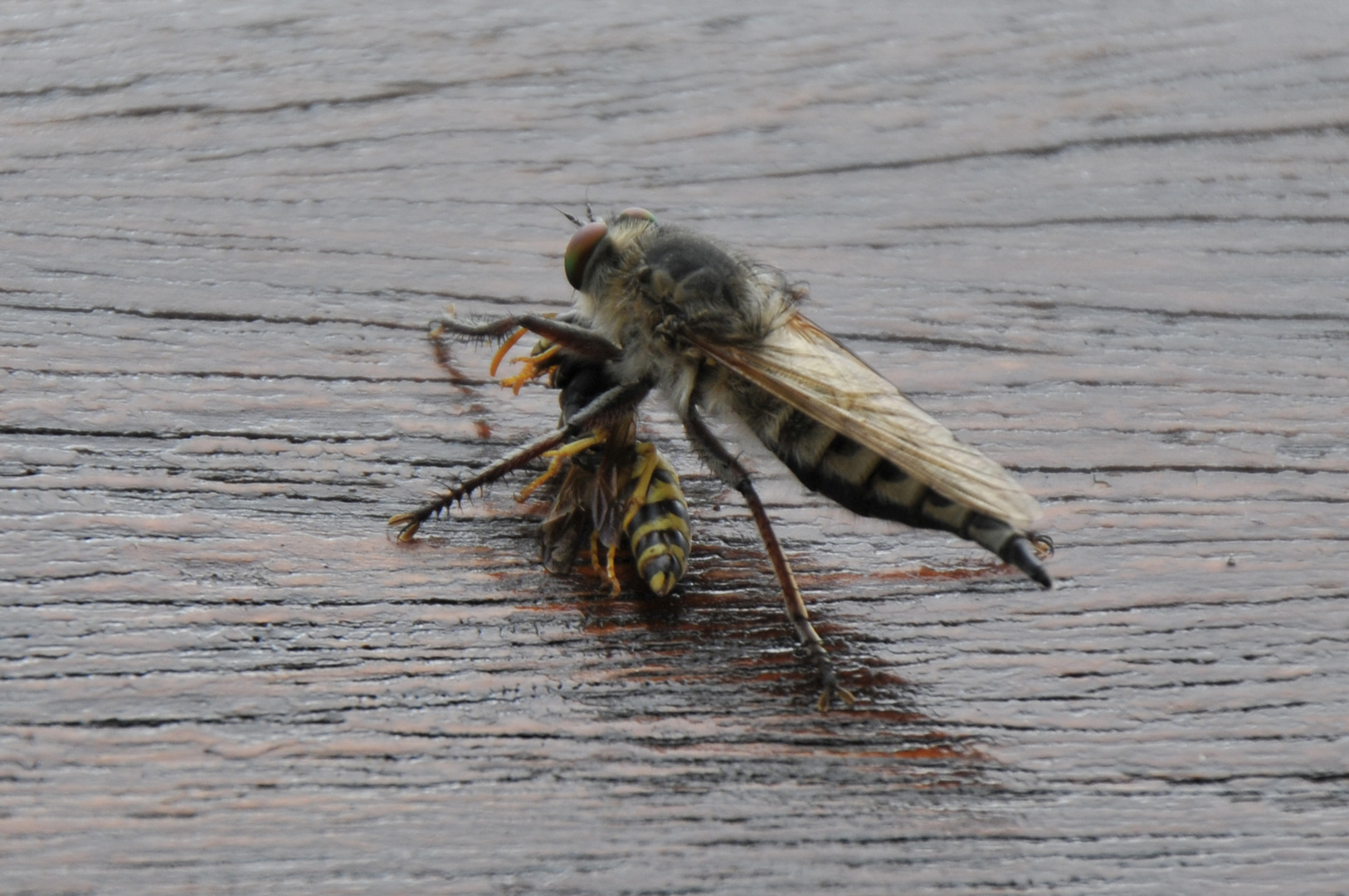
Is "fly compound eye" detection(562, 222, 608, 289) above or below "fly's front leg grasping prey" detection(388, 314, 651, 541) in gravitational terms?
above

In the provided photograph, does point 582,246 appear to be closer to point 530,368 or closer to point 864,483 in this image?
point 530,368

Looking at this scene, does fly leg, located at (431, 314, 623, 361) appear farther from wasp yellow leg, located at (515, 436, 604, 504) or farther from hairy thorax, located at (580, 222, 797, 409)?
wasp yellow leg, located at (515, 436, 604, 504)

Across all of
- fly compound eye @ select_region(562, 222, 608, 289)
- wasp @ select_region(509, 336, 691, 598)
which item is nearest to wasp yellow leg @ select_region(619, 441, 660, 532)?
wasp @ select_region(509, 336, 691, 598)

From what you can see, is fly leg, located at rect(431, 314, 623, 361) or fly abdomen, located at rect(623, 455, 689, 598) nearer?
fly abdomen, located at rect(623, 455, 689, 598)

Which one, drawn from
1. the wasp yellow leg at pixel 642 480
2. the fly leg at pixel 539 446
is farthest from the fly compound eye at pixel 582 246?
the wasp yellow leg at pixel 642 480

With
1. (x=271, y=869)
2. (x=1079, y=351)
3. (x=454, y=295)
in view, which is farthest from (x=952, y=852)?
(x=454, y=295)

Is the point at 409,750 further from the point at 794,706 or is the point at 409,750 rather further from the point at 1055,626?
the point at 1055,626
